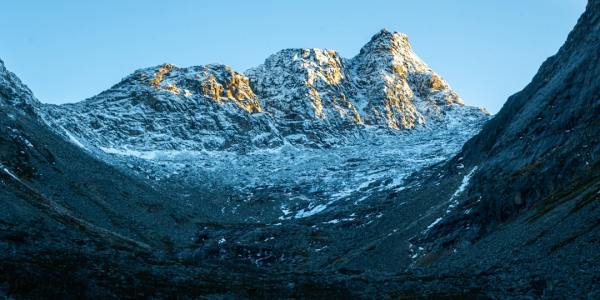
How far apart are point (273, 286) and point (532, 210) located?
30.5 metres

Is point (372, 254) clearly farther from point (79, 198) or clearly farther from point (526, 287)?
point (79, 198)

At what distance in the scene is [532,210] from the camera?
184 ft

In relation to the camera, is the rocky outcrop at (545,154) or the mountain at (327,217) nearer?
the mountain at (327,217)

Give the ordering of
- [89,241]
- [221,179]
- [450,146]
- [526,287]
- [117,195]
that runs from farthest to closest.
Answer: [450,146], [221,179], [117,195], [89,241], [526,287]

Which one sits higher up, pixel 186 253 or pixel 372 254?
pixel 186 253

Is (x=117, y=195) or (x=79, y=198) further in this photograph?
(x=117, y=195)

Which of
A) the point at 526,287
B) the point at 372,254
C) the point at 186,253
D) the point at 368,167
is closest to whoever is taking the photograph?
the point at 526,287

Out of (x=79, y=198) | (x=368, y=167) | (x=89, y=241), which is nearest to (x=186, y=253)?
(x=79, y=198)

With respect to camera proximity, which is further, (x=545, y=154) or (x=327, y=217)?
(x=327, y=217)

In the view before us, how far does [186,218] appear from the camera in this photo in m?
110

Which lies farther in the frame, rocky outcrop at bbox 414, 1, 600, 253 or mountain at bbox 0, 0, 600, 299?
rocky outcrop at bbox 414, 1, 600, 253

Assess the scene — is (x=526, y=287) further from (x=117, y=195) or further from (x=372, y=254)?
(x=117, y=195)

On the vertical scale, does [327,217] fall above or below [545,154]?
above

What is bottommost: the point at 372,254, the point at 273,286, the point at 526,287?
the point at 526,287
